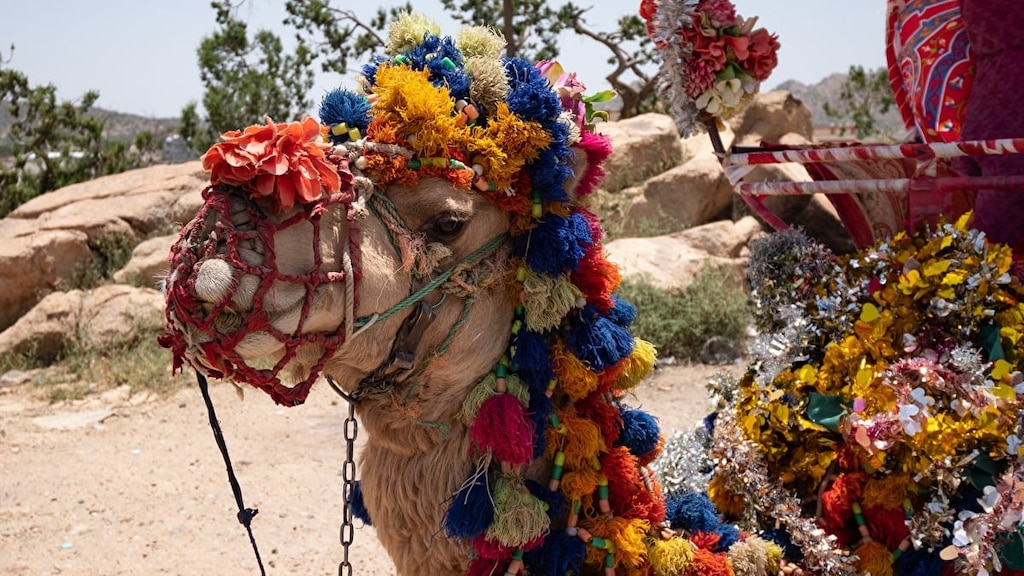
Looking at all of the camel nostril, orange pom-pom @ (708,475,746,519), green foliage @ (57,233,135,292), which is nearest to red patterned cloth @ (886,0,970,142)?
orange pom-pom @ (708,475,746,519)

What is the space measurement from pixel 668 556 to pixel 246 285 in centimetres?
118

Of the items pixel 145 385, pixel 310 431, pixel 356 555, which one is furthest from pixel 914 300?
pixel 145 385

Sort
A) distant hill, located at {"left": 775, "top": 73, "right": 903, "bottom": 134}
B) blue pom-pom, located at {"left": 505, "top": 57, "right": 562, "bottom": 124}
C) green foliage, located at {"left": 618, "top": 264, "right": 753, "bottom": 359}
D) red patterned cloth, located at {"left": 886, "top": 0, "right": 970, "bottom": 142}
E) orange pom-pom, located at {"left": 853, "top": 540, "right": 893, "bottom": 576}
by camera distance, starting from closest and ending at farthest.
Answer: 1. blue pom-pom, located at {"left": 505, "top": 57, "right": 562, "bottom": 124}
2. orange pom-pom, located at {"left": 853, "top": 540, "right": 893, "bottom": 576}
3. red patterned cloth, located at {"left": 886, "top": 0, "right": 970, "bottom": 142}
4. green foliage, located at {"left": 618, "top": 264, "right": 753, "bottom": 359}
5. distant hill, located at {"left": 775, "top": 73, "right": 903, "bottom": 134}

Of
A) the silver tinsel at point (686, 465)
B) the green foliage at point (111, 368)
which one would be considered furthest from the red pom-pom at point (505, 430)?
the green foliage at point (111, 368)

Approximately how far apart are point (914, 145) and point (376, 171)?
1446mm

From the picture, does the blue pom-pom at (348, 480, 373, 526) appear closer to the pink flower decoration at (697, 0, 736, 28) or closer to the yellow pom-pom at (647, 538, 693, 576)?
the yellow pom-pom at (647, 538, 693, 576)

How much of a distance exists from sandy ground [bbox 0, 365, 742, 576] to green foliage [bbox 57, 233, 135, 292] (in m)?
2.26

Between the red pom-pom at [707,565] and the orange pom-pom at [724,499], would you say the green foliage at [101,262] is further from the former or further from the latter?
the red pom-pom at [707,565]

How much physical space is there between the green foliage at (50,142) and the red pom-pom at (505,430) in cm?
1416

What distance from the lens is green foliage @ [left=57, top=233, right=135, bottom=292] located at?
10172 mm

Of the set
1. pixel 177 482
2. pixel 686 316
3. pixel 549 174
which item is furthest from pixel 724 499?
pixel 686 316

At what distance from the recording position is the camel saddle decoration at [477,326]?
1903 millimetres

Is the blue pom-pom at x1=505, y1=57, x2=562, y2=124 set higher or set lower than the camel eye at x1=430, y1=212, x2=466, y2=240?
higher

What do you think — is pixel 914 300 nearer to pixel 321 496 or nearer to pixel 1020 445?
pixel 1020 445
